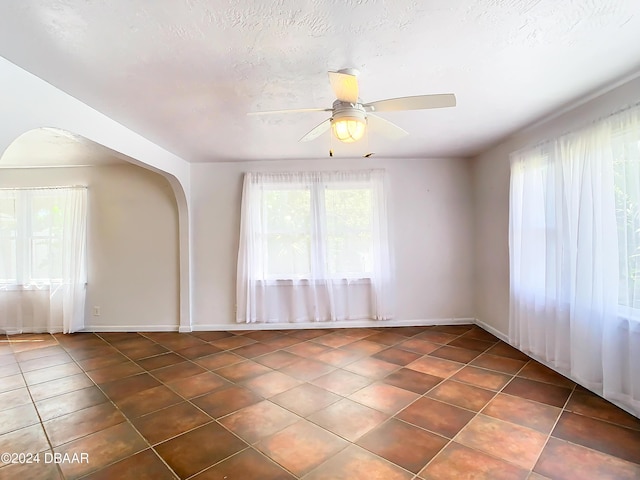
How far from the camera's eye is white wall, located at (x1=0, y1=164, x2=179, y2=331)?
4473 millimetres

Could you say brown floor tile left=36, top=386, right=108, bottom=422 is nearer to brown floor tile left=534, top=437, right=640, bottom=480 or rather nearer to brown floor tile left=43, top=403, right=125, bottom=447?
brown floor tile left=43, top=403, right=125, bottom=447

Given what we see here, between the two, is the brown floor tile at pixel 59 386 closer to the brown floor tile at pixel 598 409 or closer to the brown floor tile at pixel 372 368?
the brown floor tile at pixel 372 368

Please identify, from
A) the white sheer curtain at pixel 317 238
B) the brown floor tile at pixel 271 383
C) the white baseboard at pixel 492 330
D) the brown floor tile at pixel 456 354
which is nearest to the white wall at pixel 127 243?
the white sheer curtain at pixel 317 238

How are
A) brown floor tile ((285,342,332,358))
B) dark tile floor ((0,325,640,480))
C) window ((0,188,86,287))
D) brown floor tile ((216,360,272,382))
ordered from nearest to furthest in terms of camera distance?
dark tile floor ((0,325,640,480)), brown floor tile ((216,360,272,382)), brown floor tile ((285,342,332,358)), window ((0,188,86,287))

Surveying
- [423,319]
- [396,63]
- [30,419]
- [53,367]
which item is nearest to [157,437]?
[30,419]

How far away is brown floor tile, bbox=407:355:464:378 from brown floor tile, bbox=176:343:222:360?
7.10 feet

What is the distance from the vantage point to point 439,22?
159 centimetres

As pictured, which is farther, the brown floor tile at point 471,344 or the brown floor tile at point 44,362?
the brown floor tile at point 471,344

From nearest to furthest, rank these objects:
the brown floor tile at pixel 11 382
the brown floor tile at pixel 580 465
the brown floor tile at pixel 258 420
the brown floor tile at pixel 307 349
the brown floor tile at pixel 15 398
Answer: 1. the brown floor tile at pixel 580 465
2. the brown floor tile at pixel 258 420
3. the brown floor tile at pixel 15 398
4. the brown floor tile at pixel 11 382
5. the brown floor tile at pixel 307 349

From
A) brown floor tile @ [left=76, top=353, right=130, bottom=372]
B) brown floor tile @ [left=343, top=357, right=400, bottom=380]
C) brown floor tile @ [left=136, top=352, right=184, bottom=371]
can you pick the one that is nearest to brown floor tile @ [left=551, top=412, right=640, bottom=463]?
brown floor tile @ [left=343, top=357, right=400, bottom=380]

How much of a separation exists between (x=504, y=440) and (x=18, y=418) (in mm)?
3324

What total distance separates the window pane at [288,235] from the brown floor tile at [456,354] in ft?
6.17

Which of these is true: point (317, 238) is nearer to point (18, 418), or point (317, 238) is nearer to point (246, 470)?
point (246, 470)

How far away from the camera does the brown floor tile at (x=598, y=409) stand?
6.97 feet
